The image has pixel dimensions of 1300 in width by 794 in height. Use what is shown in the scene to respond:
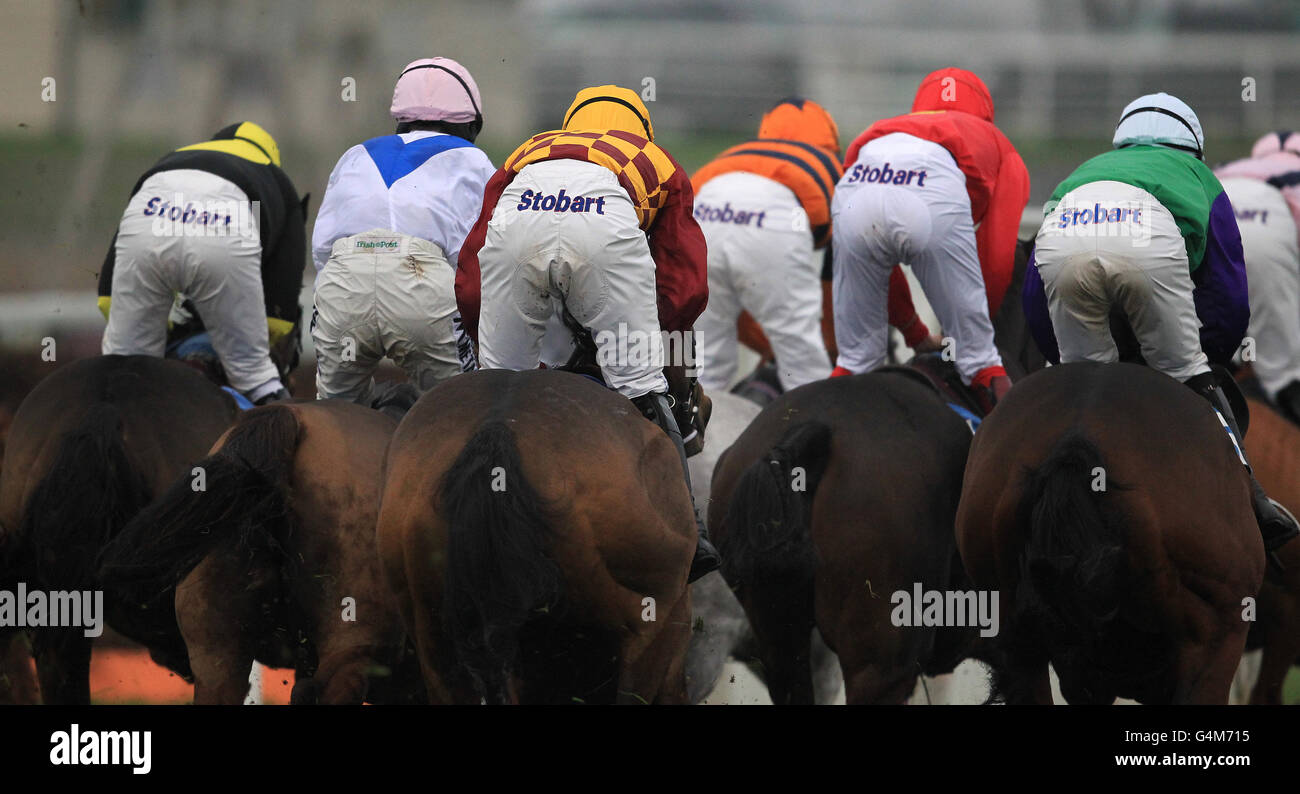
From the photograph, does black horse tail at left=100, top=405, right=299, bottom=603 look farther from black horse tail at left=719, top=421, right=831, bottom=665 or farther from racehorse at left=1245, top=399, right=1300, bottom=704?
racehorse at left=1245, top=399, right=1300, bottom=704

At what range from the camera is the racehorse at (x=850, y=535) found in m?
4.46

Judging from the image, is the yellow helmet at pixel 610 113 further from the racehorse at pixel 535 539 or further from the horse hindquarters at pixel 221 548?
the horse hindquarters at pixel 221 548

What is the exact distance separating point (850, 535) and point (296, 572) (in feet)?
5.55

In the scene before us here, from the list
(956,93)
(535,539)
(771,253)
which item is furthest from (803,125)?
(535,539)

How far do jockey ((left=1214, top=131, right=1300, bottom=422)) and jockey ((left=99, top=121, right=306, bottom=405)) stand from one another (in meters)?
4.35

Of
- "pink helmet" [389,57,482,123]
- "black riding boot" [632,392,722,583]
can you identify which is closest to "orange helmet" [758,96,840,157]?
"pink helmet" [389,57,482,123]

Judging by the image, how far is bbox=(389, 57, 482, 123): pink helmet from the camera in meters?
5.28

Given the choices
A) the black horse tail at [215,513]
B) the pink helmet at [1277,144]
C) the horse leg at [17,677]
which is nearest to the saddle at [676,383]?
the black horse tail at [215,513]

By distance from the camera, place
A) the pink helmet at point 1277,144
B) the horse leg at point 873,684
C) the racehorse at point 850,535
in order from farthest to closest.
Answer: the pink helmet at point 1277,144 < the horse leg at point 873,684 < the racehorse at point 850,535

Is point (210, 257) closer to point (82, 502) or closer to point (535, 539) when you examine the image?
point (82, 502)

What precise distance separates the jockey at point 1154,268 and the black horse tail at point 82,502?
2930 millimetres
